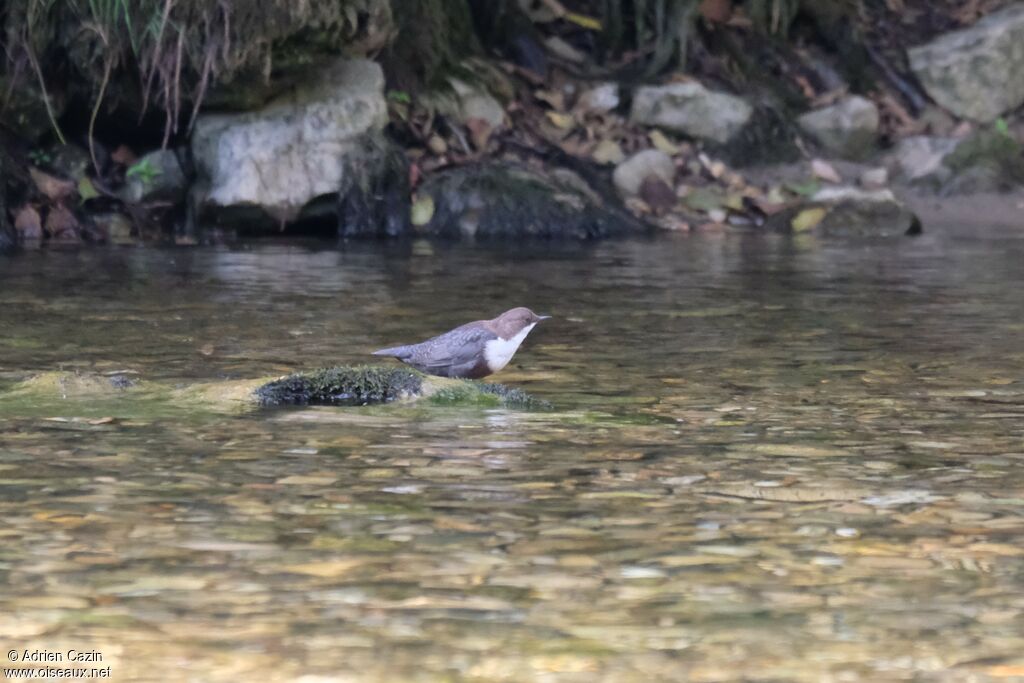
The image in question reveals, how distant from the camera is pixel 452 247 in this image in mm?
12594

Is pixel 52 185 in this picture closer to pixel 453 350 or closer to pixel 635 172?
pixel 635 172

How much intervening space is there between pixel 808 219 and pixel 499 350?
9.50 meters

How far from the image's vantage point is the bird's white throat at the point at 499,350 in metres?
5.79

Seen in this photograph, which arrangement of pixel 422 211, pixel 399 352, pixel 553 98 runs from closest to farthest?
pixel 399 352 < pixel 422 211 < pixel 553 98

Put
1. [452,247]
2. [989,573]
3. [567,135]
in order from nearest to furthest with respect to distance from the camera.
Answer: [989,573]
[452,247]
[567,135]

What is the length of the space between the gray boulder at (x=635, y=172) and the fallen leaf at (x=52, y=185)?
5.07 meters

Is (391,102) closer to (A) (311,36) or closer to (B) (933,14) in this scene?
(A) (311,36)

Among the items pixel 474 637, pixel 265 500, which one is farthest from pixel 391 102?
pixel 474 637

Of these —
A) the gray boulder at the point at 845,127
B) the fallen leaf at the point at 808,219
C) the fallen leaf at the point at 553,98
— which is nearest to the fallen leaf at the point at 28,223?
the fallen leaf at the point at 553,98

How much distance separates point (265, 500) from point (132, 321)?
4.11 meters

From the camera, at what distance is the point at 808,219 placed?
14812 millimetres

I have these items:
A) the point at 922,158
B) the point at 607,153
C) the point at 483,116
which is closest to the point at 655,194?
the point at 607,153

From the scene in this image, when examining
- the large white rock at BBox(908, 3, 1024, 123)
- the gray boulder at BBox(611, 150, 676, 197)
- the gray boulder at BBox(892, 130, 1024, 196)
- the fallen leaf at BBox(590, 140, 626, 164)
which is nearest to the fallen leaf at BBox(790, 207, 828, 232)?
the gray boulder at BBox(611, 150, 676, 197)

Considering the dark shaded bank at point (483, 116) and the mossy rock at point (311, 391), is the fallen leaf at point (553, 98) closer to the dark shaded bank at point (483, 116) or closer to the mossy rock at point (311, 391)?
the dark shaded bank at point (483, 116)
